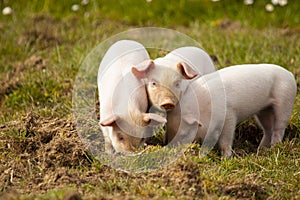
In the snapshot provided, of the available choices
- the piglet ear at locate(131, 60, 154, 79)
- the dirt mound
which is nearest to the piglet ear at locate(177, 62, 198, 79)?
the piglet ear at locate(131, 60, 154, 79)

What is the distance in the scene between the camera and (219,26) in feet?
26.1

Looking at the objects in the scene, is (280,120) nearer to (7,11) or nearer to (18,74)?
(18,74)

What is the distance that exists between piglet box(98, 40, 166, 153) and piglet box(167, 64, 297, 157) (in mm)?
294

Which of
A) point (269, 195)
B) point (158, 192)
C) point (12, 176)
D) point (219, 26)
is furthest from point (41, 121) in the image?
point (219, 26)

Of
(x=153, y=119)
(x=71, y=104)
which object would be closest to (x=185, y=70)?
(x=153, y=119)

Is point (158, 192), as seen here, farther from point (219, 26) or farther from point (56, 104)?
point (219, 26)

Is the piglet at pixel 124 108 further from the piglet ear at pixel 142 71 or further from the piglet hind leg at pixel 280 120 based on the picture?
the piglet hind leg at pixel 280 120

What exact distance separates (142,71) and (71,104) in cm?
130

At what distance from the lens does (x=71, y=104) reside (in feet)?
17.5

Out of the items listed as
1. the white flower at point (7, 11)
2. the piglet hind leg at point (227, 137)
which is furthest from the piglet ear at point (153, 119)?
the white flower at point (7, 11)

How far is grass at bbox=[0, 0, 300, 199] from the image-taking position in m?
3.82

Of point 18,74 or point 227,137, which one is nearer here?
point 227,137

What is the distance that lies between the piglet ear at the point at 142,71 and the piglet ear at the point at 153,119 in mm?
293

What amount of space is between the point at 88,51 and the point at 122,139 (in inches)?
97.2
